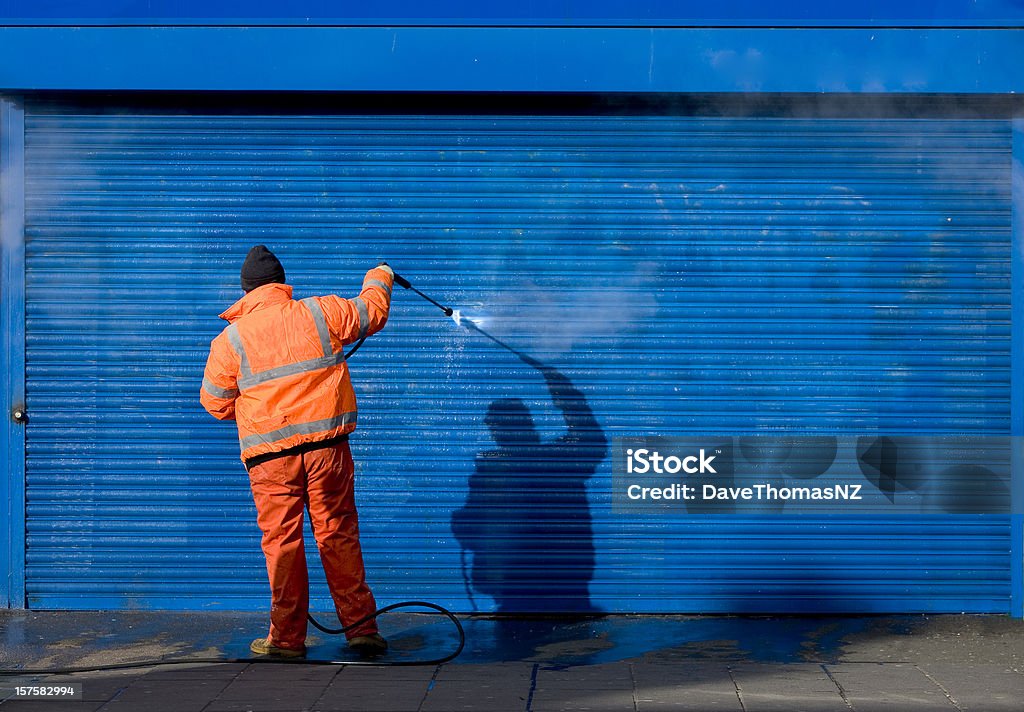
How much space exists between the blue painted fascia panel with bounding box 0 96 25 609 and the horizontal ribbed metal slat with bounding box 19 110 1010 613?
3.5 inches

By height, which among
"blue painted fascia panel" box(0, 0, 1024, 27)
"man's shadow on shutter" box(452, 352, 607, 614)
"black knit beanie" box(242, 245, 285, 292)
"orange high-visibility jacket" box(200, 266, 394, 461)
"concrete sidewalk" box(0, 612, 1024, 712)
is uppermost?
"blue painted fascia panel" box(0, 0, 1024, 27)

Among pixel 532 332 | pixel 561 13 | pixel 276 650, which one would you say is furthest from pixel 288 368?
pixel 561 13

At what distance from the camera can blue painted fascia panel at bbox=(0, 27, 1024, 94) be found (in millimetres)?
6816

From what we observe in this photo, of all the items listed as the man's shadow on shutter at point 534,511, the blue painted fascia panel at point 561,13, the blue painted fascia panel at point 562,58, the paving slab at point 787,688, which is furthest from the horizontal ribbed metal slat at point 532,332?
the paving slab at point 787,688

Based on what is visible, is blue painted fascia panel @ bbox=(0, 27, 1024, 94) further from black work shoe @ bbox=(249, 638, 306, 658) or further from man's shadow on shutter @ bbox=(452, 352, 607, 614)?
black work shoe @ bbox=(249, 638, 306, 658)

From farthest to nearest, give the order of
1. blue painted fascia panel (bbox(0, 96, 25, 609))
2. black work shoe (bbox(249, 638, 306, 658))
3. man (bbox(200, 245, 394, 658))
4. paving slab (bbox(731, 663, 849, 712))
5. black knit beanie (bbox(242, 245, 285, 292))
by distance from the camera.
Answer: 1. blue painted fascia panel (bbox(0, 96, 25, 609))
2. black knit beanie (bbox(242, 245, 285, 292))
3. black work shoe (bbox(249, 638, 306, 658))
4. man (bbox(200, 245, 394, 658))
5. paving slab (bbox(731, 663, 849, 712))

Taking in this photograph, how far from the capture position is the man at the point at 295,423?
5.78m

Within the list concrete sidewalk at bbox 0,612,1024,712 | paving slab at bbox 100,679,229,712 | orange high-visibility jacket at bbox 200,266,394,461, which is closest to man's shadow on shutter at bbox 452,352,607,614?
concrete sidewalk at bbox 0,612,1024,712

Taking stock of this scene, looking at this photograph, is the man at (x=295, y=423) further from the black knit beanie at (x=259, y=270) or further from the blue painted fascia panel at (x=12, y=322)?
the blue painted fascia panel at (x=12, y=322)

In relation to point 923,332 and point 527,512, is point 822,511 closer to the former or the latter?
point 923,332

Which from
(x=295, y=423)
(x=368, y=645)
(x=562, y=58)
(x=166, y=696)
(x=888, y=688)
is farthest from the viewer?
(x=562, y=58)

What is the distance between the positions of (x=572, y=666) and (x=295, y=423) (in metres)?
1.84

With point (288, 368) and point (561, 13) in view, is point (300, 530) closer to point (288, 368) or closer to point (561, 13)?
point (288, 368)

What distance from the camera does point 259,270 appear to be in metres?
5.98
